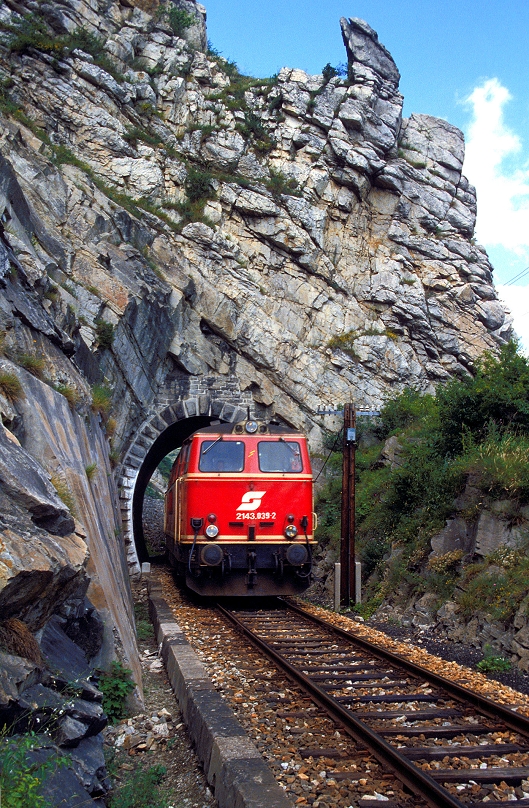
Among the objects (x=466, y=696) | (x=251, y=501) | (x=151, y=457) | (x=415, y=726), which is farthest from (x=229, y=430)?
(x=151, y=457)

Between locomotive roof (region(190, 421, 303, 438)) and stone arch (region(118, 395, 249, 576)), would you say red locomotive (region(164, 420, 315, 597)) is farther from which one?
stone arch (region(118, 395, 249, 576))

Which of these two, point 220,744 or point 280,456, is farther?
point 280,456

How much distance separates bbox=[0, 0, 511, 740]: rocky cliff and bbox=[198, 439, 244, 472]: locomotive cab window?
340cm

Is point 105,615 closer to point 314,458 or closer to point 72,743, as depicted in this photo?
point 72,743

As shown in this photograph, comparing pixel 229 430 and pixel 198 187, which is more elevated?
pixel 198 187

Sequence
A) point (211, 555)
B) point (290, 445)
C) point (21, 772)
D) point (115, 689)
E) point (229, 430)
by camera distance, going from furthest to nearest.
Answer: point (229, 430) → point (290, 445) → point (211, 555) → point (115, 689) → point (21, 772)

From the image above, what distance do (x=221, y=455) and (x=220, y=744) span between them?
7338mm

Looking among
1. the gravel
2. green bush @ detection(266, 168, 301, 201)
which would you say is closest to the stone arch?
green bush @ detection(266, 168, 301, 201)

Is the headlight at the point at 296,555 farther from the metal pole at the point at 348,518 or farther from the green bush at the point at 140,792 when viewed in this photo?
the green bush at the point at 140,792

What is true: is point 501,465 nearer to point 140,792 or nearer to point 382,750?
point 382,750

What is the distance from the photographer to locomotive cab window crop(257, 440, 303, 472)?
38.0ft

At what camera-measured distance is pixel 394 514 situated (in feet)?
44.8

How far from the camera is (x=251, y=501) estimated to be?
1119cm

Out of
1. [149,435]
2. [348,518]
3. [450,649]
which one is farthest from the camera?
[149,435]
